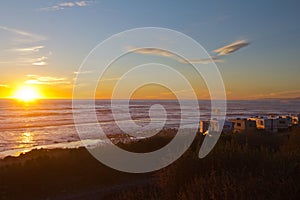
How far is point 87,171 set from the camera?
1512 centimetres

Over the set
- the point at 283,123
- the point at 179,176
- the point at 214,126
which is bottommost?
the point at 283,123

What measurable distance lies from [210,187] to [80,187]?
8764mm

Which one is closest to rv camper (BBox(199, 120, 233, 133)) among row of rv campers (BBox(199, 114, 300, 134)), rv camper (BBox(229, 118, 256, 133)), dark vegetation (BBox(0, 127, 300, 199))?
row of rv campers (BBox(199, 114, 300, 134))

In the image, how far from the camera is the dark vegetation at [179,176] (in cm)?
512

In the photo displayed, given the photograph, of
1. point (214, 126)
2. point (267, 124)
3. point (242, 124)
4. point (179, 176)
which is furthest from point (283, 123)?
point (179, 176)

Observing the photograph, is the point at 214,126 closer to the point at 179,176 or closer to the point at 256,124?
the point at 256,124

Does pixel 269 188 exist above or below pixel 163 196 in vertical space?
above

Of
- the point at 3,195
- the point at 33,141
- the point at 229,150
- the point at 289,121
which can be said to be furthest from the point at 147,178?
the point at 289,121

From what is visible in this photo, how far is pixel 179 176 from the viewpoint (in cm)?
655

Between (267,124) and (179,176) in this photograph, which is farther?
(267,124)

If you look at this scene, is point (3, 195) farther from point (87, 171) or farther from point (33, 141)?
point (33, 141)

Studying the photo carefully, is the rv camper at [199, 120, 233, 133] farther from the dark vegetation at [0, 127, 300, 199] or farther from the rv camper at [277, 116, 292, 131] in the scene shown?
the dark vegetation at [0, 127, 300, 199]

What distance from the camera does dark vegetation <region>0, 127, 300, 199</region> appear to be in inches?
202

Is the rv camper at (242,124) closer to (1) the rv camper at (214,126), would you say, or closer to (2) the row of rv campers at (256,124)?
(2) the row of rv campers at (256,124)
